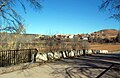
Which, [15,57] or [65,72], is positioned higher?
[15,57]

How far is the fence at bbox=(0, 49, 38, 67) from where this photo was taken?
1379 cm

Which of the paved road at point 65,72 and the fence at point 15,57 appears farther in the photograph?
the fence at point 15,57

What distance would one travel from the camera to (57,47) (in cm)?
2528

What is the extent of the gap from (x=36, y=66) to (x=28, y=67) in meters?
0.99

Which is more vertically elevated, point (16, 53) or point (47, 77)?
point (16, 53)

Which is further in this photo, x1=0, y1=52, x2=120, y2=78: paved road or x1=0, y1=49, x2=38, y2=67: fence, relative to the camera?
x1=0, y1=49, x2=38, y2=67: fence

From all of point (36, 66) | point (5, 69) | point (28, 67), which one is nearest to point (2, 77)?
point (5, 69)

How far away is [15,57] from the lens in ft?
48.1

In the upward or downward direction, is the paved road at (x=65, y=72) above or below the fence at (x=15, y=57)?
below

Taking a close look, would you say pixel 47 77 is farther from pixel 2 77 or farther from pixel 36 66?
pixel 36 66

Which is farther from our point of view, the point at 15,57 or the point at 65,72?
the point at 15,57

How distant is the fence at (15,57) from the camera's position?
45.2 ft

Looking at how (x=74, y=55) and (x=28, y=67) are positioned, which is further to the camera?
(x=74, y=55)

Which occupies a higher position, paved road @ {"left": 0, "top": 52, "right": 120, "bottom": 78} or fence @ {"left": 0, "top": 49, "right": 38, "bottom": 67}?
fence @ {"left": 0, "top": 49, "right": 38, "bottom": 67}
